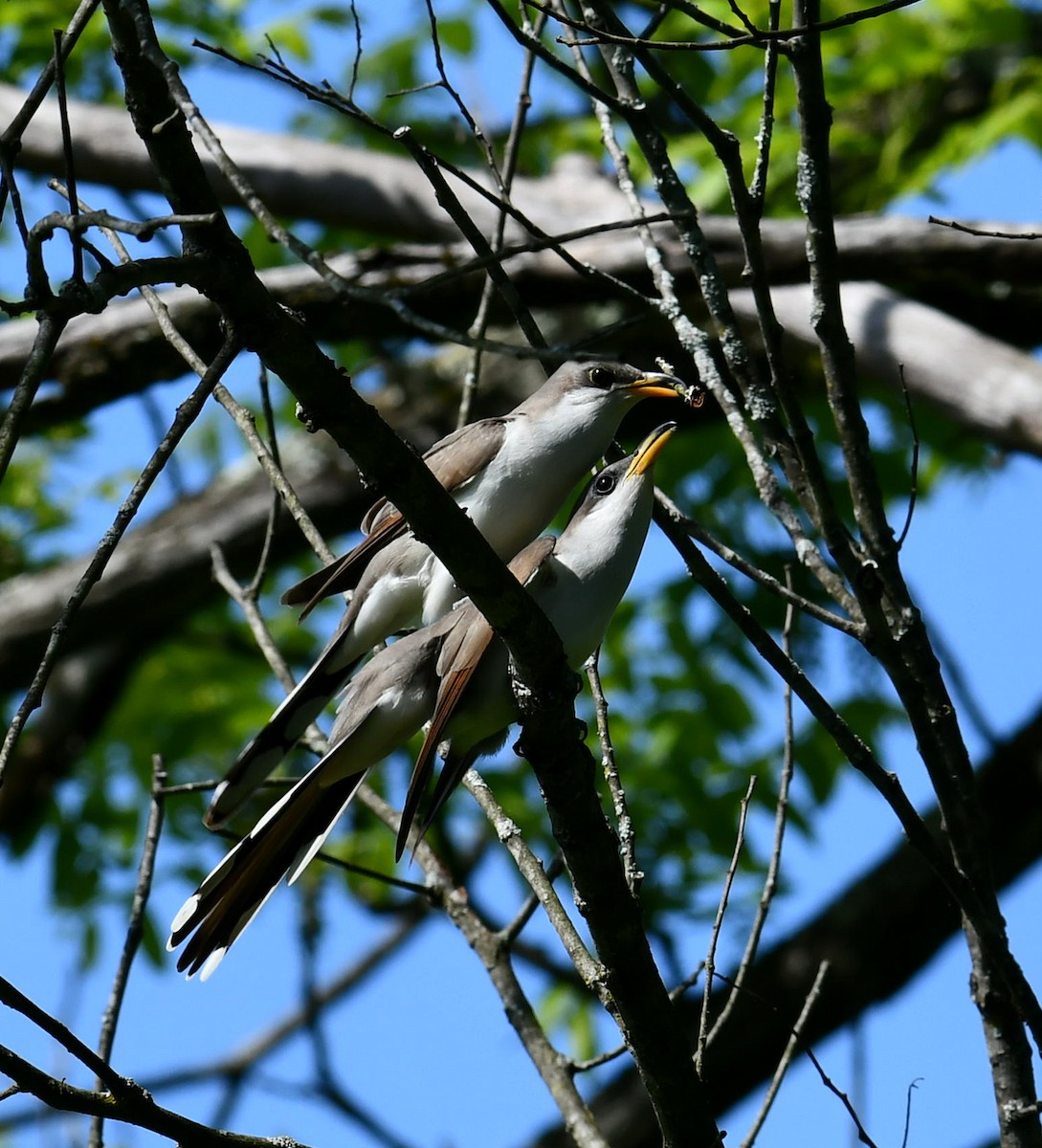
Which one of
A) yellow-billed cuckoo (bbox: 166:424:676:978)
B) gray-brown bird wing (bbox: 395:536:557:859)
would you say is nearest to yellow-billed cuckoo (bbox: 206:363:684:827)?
yellow-billed cuckoo (bbox: 166:424:676:978)

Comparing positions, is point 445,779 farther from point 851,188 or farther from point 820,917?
point 851,188

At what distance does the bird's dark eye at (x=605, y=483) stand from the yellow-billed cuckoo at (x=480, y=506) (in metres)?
0.10

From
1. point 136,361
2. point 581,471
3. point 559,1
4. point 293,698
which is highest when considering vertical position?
point 136,361

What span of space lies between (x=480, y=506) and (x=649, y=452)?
514 millimetres

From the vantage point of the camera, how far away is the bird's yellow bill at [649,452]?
3656 mm

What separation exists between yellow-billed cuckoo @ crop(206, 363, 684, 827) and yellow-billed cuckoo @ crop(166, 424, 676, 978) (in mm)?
148

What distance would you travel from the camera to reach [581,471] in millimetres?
3922

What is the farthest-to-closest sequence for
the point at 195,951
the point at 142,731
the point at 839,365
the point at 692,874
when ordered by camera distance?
the point at 142,731 → the point at 692,874 → the point at 195,951 → the point at 839,365

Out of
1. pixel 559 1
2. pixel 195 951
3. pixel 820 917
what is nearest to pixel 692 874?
pixel 820 917

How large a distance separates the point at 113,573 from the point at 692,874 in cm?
336

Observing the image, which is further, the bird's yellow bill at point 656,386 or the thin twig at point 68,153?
the bird's yellow bill at point 656,386

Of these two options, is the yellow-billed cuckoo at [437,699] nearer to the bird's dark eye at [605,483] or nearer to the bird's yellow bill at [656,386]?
the bird's dark eye at [605,483]

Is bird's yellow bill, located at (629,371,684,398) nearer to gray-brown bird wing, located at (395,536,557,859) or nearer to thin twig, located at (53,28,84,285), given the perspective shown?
gray-brown bird wing, located at (395,536,557,859)

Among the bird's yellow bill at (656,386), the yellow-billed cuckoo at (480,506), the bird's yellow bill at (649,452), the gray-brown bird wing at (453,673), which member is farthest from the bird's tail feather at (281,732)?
the bird's yellow bill at (656,386)
